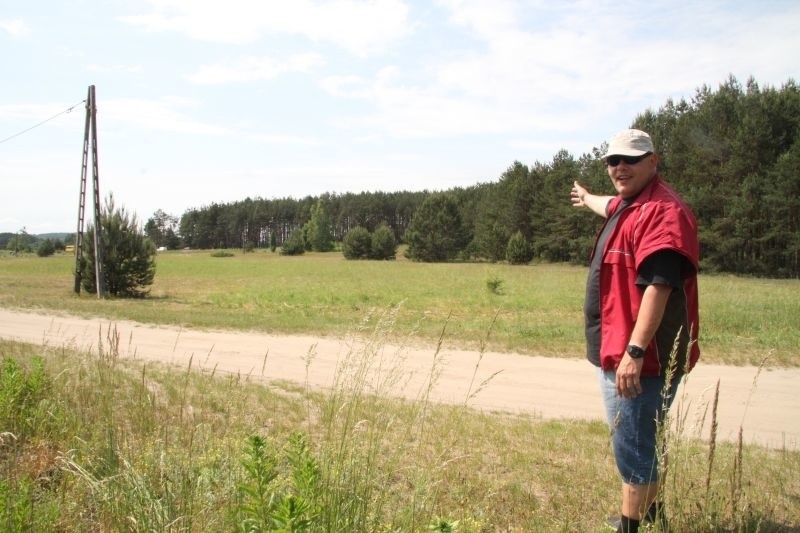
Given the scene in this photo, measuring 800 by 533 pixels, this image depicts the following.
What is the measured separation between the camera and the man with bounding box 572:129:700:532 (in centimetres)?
271

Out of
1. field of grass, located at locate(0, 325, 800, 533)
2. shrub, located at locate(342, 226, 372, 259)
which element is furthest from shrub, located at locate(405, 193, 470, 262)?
field of grass, located at locate(0, 325, 800, 533)

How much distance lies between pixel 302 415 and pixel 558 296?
2038 centimetres

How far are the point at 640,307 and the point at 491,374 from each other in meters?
6.13

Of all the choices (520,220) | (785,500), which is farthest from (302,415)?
(520,220)

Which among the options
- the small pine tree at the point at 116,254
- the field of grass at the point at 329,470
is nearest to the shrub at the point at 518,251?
the small pine tree at the point at 116,254

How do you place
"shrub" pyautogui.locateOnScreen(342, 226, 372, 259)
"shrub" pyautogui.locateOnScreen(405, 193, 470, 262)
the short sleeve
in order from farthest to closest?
"shrub" pyautogui.locateOnScreen(342, 226, 372, 259) < "shrub" pyautogui.locateOnScreen(405, 193, 470, 262) < the short sleeve

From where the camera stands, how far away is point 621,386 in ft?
9.22

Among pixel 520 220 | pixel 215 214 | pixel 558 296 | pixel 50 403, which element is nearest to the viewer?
pixel 50 403

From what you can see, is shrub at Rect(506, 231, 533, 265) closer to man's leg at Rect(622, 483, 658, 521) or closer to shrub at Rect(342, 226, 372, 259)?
shrub at Rect(342, 226, 372, 259)

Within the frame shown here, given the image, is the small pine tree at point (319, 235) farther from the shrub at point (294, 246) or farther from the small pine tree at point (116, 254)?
the small pine tree at point (116, 254)

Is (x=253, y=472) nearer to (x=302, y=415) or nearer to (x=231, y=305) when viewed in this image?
(x=302, y=415)

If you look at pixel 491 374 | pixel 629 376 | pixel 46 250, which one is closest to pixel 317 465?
pixel 629 376

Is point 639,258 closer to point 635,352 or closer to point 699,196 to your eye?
point 635,352

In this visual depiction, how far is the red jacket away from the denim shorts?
0.33ft
